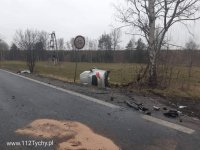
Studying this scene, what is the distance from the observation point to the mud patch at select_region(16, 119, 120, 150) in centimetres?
481

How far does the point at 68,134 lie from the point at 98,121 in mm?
1052

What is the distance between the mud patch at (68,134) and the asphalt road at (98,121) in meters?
0.16

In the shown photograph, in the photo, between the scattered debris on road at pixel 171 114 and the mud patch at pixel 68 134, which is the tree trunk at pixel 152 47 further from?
the mud patch at pixel 68 134

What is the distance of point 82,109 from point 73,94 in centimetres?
237

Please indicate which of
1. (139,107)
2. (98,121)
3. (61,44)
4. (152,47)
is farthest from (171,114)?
(61,44)

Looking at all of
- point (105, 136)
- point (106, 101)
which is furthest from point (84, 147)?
point (106, 101)

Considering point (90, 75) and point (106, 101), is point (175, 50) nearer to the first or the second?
point (90, 75)

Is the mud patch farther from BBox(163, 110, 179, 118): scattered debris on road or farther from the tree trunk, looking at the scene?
the tree trunk

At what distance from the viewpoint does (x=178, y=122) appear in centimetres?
648

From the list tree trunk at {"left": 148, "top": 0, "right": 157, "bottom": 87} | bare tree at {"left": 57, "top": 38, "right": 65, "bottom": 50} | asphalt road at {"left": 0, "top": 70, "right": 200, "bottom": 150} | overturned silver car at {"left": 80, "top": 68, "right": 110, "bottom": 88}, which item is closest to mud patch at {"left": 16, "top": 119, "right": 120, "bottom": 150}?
asphalt road at {"left": 0, "top": 70, "right": 200, "bottom": 150}

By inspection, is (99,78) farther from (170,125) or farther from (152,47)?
(170,125)

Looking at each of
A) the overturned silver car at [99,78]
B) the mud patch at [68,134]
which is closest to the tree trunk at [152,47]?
the overturned silver car at [99,78]

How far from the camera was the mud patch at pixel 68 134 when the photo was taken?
15.8ft

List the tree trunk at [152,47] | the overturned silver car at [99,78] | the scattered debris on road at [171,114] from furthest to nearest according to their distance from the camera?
the tree trunk at [152,47], the overturned silver car at [99,78], the scattered debris on road at [171,114]
